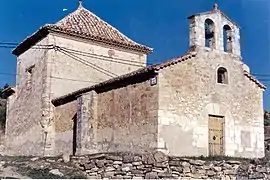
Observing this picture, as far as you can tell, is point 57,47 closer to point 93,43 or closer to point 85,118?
point 93,43

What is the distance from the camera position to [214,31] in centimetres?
1435

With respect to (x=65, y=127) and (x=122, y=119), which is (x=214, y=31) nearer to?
(x=122, y=119)

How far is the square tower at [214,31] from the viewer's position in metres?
13.8

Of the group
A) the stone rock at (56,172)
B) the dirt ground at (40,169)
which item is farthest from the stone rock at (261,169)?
the stone rock at (56,172)

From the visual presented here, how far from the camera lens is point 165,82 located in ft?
41.3

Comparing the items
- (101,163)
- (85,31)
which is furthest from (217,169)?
(85,31)

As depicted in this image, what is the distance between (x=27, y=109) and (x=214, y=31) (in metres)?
8.78

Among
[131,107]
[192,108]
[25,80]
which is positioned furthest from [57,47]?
[192,108]

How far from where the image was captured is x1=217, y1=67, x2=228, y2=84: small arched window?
14374 mm

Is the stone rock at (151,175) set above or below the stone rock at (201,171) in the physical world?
below

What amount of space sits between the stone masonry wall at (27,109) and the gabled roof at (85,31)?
383mm

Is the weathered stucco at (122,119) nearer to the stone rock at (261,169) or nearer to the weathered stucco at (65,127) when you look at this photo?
the weathered stucco at (65,127)

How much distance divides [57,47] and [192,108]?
23.0ft

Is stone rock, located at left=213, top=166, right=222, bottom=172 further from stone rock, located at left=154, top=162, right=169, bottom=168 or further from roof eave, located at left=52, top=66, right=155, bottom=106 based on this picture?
roof eave, located at left=52, top=66, right=155, bottom=106
